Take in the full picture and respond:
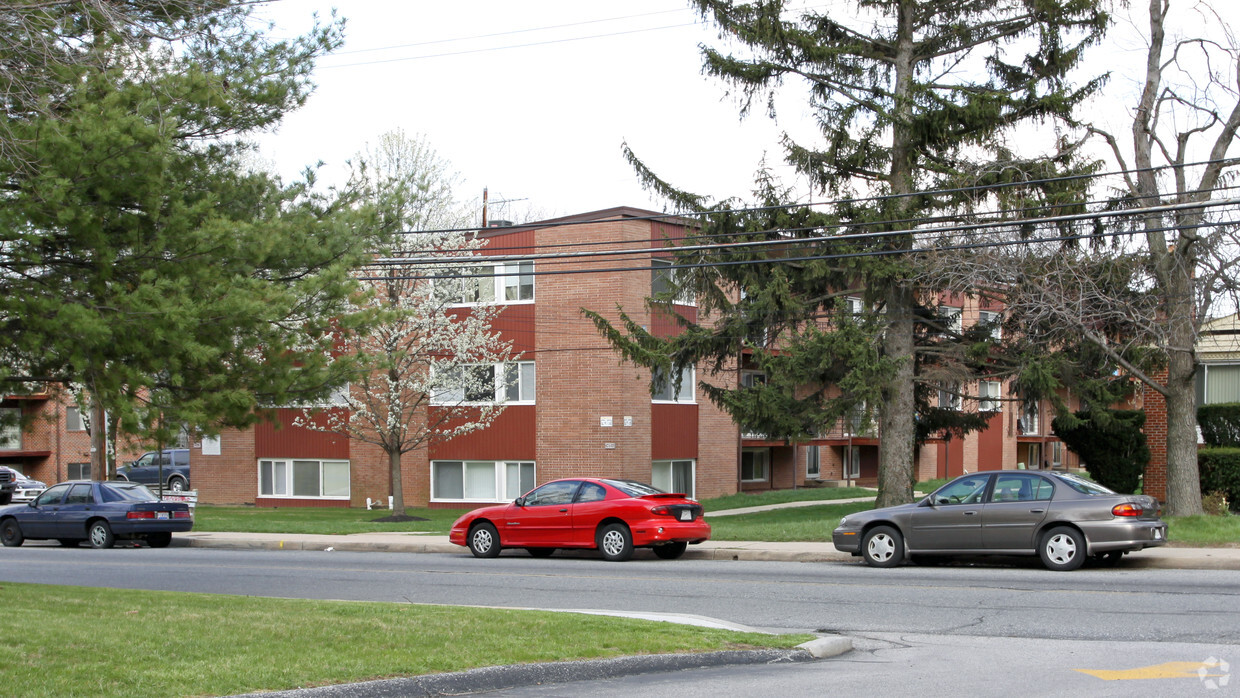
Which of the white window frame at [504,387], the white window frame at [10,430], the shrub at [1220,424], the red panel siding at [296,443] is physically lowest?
the red panel siding at [296,443]

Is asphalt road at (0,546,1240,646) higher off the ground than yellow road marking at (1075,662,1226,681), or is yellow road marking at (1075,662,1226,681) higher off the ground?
yellow road marking at (1075,662,1226,681)

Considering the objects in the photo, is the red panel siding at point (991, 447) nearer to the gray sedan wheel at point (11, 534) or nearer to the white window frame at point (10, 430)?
the gray sedan wheel at point (11, 534)

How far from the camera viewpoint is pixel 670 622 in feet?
35.4

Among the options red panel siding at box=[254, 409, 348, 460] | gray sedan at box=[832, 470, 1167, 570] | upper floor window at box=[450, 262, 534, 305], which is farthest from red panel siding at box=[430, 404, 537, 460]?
gray sedan at box=[832, 470, 1167, 570]

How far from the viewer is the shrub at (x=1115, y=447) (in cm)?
2639

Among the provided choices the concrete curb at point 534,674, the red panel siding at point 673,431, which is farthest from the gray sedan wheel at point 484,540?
the red panel siding at point 673,431

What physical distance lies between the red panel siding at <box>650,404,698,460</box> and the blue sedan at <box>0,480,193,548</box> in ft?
48.0

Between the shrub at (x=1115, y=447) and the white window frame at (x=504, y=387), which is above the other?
the white window frame at (x=504, y=387)

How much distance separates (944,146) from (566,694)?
19.4 meters

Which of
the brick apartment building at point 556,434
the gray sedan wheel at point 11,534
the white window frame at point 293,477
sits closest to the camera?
the gray sedan wheel at point 11,534

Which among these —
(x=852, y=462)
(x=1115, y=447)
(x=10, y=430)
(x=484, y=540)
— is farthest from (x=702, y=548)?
(x=852, y=462)

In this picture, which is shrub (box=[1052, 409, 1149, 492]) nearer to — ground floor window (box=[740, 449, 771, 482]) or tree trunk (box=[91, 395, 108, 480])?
ground floor window (box=[740, 449, 771, 482])

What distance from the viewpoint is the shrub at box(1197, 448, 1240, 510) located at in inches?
960

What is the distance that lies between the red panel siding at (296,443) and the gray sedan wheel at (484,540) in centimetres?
1907
